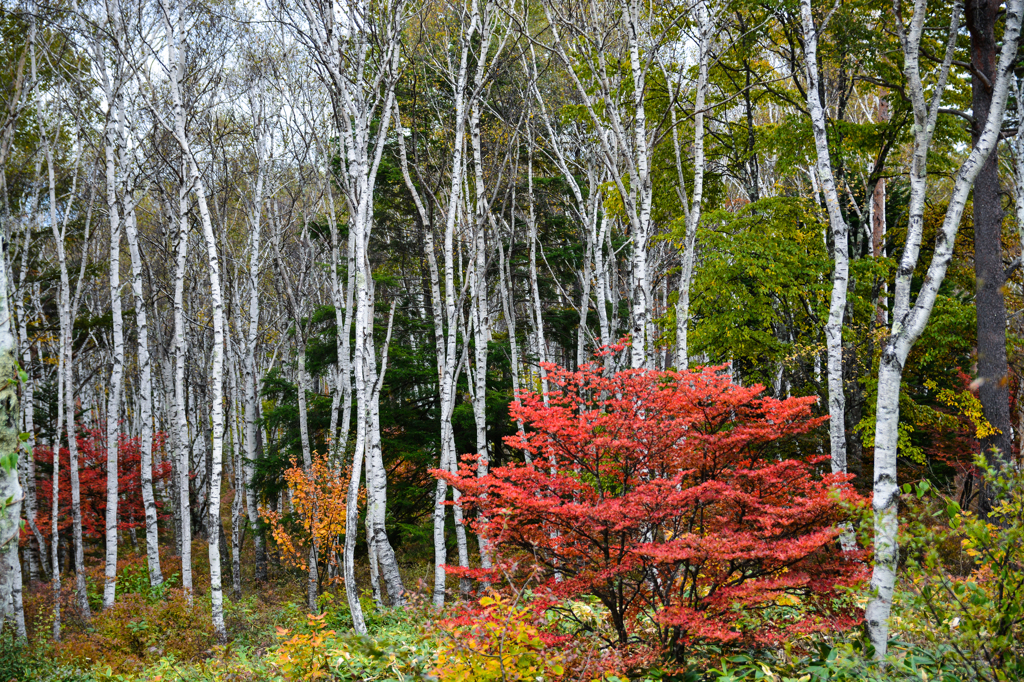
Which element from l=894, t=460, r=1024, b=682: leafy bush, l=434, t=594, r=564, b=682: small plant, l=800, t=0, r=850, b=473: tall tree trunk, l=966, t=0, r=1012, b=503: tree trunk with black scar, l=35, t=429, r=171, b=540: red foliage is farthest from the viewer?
l=35, t=429, r=171, b=540: red foliage

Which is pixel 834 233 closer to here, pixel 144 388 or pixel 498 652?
pixel 498 652

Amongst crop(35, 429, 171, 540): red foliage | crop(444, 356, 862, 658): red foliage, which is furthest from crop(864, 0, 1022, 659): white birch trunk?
crop(35, 429, 171, 540): red foliage

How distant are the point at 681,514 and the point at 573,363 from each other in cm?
1380

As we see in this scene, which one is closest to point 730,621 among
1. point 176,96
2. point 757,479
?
point 757,479

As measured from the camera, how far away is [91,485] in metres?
16.0

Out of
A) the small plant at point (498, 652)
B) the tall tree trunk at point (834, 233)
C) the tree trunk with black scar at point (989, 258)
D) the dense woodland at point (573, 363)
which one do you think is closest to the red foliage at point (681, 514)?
the dense woodland at point (573, 363)

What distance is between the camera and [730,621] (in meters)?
4.68

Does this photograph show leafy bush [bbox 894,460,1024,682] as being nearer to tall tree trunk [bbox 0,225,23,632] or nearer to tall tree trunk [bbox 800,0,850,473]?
tall tree trunk [bbox 800,0,850,473]

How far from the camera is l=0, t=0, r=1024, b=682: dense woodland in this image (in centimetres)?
448

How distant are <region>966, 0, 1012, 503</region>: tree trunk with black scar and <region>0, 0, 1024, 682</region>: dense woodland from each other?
6cm

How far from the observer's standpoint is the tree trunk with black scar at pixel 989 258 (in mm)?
8172

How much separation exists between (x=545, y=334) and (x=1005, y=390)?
29.8ft

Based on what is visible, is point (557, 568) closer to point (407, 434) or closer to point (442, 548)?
point (442, 548)

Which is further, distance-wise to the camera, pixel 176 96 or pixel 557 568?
pixel 176 96
